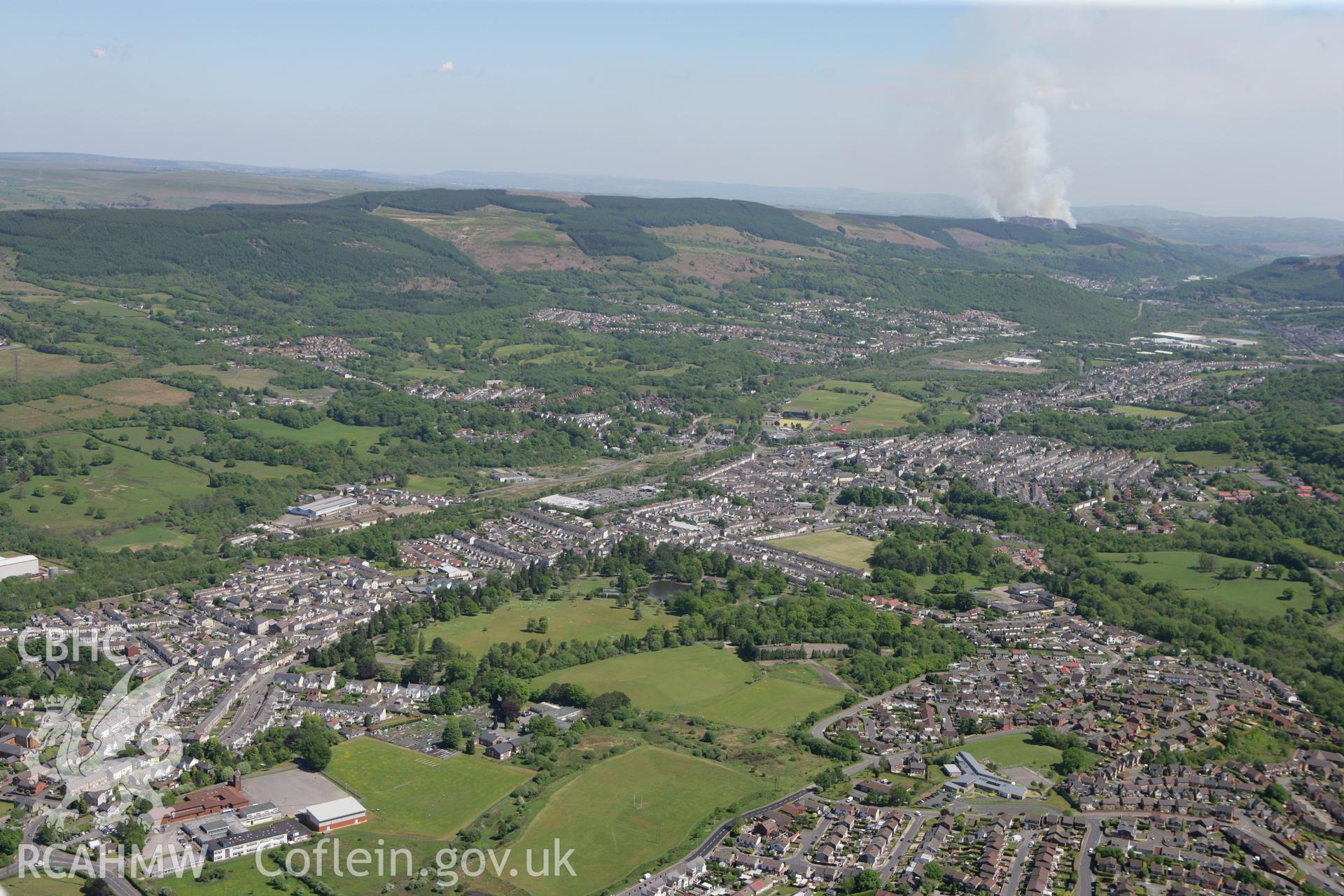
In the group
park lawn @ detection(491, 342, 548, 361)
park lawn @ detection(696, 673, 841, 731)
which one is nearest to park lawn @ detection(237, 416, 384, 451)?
park lawn @ detection(491, 342, 548, 361)

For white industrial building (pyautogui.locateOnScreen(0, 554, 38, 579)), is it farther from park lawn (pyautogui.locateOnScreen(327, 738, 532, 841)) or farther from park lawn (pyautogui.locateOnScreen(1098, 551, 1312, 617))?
park lawn (pyautogui.locateOnScreen(1098, 551, 1312, 617))

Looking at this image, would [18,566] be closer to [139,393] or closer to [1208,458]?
[139,393]

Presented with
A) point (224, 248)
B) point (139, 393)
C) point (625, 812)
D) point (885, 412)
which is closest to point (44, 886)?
point (625, 812)

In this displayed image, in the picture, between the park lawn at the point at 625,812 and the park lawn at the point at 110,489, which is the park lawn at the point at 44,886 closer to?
the park lawn at the point at 625,812

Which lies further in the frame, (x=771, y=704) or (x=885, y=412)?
(x=885, y=412)

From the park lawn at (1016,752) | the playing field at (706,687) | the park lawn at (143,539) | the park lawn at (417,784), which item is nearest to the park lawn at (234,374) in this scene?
the park lawn at (143,539)

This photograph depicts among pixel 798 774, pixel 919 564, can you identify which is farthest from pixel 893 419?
pixel 798 774
